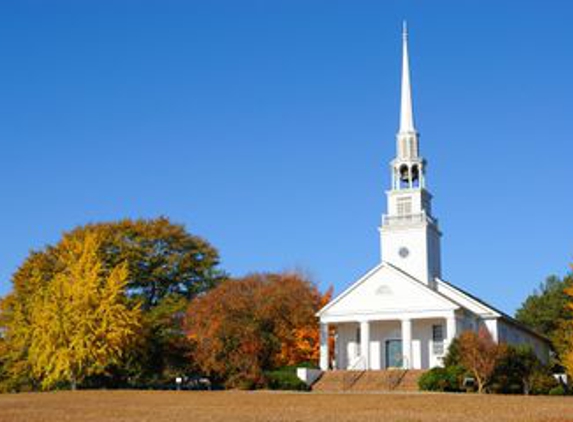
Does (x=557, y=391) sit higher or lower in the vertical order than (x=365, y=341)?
lower

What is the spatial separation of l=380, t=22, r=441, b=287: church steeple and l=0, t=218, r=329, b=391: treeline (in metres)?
6.14

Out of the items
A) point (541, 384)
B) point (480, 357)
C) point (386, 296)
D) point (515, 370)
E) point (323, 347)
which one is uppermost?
point (386, 296)

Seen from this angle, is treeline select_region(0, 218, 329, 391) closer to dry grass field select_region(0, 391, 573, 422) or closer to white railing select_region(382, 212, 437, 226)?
white railing select_region(382, 212, 437, 226)

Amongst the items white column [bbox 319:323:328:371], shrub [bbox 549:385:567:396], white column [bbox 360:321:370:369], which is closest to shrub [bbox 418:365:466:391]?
shrub [bbox 549:385:567:396]

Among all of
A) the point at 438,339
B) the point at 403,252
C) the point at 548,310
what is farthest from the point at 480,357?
the point at 548,310

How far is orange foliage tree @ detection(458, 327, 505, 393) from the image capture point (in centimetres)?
3825

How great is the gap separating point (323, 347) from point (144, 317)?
10834mm

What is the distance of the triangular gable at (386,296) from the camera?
47.9m

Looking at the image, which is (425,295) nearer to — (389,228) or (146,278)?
(389,228)

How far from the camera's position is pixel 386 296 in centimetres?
4909

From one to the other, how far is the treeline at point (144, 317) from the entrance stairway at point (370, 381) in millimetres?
2630

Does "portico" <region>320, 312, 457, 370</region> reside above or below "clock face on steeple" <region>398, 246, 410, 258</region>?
below

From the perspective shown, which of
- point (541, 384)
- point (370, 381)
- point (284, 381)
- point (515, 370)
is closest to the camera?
point (541, 384)

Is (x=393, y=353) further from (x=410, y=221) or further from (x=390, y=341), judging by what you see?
(x=410, y=221)
